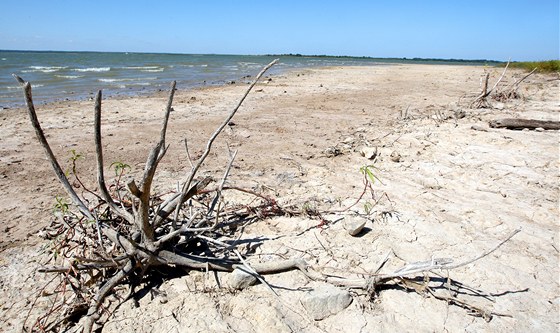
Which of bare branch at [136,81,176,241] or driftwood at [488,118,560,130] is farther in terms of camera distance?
driftwood at [488,118,560,130]

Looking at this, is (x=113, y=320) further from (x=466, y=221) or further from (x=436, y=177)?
(x=436, y=177)

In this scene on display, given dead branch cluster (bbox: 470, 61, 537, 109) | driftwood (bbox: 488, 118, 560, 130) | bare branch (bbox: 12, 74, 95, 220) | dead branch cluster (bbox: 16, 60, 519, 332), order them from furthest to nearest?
1. dead branch cluster (bbox: 470, 61, 537, 109)
2. driftwood (bbox: 488, 118, 560, 130)
3. dead branch cluster (bbox: 16, 60, 519, 332)
4. bare branch (bbox: 12, 74, 95, 220)

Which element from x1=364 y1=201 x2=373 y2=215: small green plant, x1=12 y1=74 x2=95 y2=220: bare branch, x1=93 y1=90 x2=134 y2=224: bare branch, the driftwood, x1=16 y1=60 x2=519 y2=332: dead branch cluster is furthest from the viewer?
the driftwood

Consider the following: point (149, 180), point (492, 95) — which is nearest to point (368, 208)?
point (149, 180)

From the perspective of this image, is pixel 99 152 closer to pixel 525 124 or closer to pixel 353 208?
pixel 353 208

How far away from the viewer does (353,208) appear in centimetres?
300

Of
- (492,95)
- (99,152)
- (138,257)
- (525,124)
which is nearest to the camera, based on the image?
(99,152)

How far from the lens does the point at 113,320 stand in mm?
1929

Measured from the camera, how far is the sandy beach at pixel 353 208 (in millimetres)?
1938

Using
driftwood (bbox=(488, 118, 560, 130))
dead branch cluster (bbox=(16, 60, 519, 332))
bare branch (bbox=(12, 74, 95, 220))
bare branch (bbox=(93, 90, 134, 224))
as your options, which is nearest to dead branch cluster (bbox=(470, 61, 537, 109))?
driftwood (bbox=(488, 118, 560, 130))

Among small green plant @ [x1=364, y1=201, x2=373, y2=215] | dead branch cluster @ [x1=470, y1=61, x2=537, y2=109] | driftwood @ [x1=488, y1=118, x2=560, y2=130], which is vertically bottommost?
small green plant @ [x1=364, y1=201, x2=373, y2=215]

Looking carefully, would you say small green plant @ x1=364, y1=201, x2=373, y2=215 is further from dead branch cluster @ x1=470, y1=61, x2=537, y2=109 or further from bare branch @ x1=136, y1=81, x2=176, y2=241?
dead branch cluster @ x1=470, y1=61, x2=537, y2=109

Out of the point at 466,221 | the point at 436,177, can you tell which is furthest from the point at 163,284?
the point at 436,177

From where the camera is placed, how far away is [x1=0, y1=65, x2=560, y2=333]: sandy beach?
1938mm
